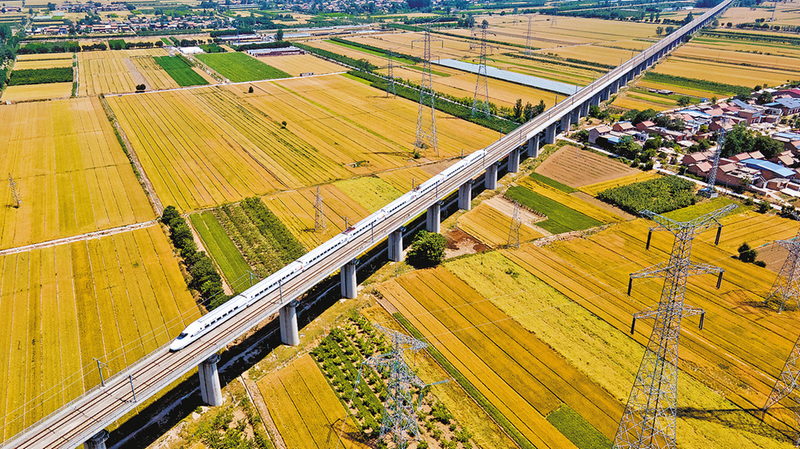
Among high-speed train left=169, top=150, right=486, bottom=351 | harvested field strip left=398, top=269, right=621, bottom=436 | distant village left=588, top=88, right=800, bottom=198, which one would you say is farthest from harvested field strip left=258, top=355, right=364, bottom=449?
distant village left=588, top=88, right=800, bottom=198

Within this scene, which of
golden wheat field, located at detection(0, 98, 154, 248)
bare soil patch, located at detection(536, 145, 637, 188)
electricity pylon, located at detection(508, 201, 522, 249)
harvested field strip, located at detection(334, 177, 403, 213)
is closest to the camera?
electricity pylon, located at detection(508, 201, 522, 249)

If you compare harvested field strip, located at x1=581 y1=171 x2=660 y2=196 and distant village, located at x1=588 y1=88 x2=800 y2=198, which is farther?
harvested field strip, located at x1=581 y1=171 x2=660 y2=196

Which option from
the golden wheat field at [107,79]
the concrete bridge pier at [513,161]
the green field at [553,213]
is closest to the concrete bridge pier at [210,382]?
the green field at [553,213]

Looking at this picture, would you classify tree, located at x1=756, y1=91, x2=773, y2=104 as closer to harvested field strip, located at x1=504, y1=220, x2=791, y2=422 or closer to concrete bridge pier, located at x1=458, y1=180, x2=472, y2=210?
harvested field strip, located at x1=504, y1=220, x2=791, y2=422

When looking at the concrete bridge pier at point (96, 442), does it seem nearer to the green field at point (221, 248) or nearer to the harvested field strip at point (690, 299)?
the green field at point (221, 248)

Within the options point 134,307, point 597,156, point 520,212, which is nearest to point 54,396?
point 134,307

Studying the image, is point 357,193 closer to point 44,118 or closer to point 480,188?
point 480,188
